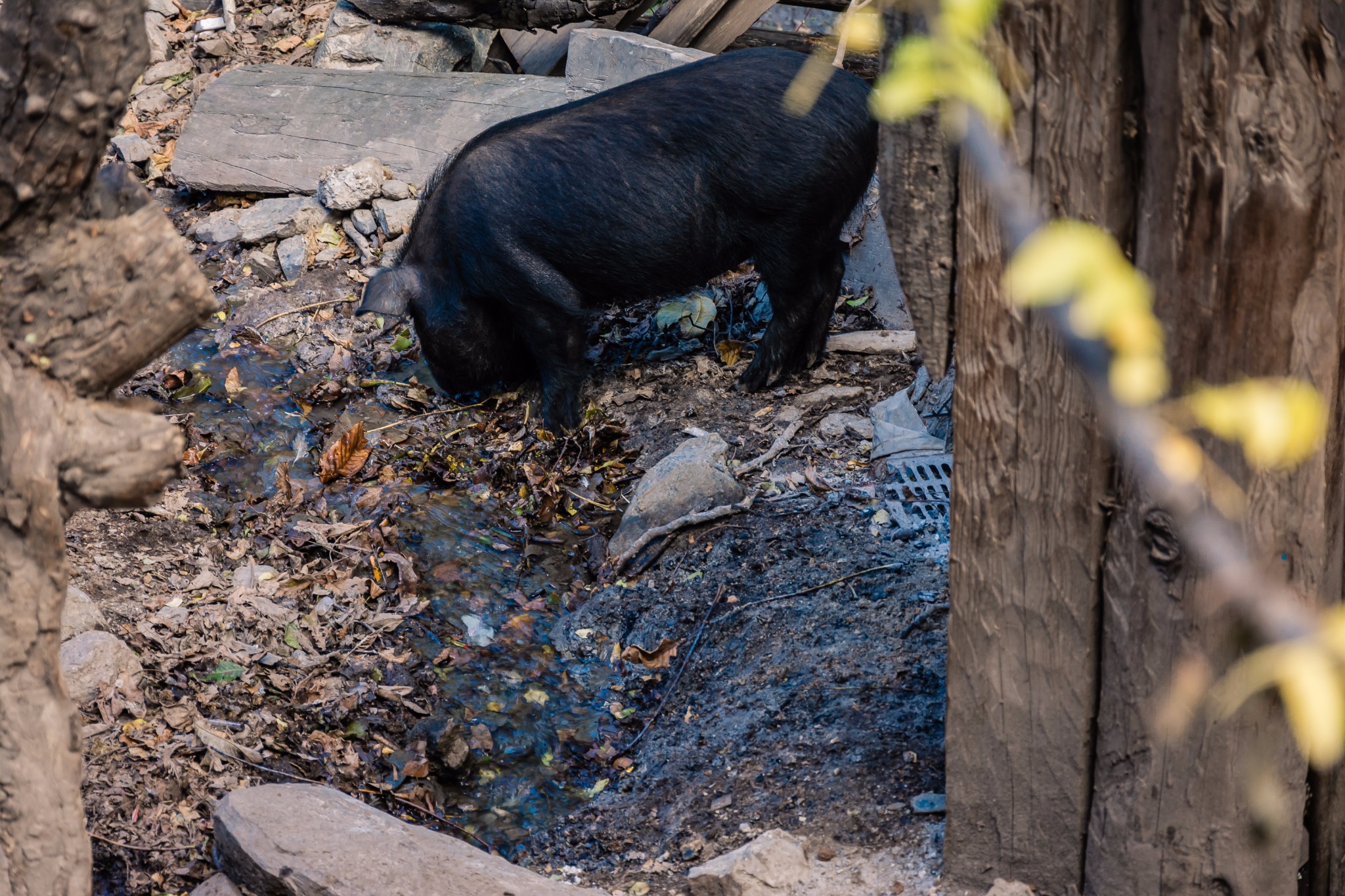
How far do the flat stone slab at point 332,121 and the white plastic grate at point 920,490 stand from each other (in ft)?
12.9

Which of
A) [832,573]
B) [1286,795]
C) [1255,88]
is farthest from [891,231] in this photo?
[832,573]

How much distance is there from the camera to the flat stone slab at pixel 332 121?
777 centimetres

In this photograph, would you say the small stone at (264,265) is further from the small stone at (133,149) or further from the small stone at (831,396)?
the small stone at (831,396)

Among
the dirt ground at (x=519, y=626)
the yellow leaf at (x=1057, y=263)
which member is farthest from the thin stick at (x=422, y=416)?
the yellow leaf at (x=1057, y=263)

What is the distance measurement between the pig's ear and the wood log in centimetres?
275

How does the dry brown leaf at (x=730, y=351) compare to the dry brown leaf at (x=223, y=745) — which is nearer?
the dry brown leaf at (x=223, y=745)

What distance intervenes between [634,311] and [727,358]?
91 cm

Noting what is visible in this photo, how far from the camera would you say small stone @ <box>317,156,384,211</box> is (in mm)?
7664

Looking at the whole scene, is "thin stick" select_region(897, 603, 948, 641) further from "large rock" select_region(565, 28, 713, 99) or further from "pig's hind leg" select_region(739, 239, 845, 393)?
"large rock" select_region(565, 28, 713, 99)

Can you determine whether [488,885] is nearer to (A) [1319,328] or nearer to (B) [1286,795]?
(B) [1286,795]

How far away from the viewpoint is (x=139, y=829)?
3543 millimetres

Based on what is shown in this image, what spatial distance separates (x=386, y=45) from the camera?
866 cm

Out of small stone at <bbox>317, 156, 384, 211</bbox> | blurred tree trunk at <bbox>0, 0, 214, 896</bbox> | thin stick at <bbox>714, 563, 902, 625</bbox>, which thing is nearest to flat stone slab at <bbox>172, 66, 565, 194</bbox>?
small stone at <bbox>317, 156, 384, 211</bbox>

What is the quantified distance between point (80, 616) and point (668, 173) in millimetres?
3243
